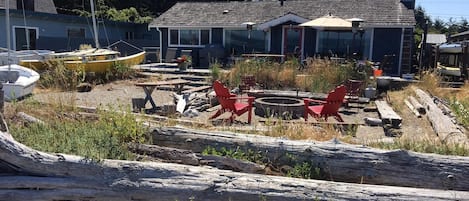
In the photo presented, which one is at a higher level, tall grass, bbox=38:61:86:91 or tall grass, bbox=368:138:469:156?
tall grass, bbox=368:138:469:156

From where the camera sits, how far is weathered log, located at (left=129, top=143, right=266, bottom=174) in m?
4.51

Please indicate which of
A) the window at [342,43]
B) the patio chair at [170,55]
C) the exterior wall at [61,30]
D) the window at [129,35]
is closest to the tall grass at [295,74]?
the window at [342,43]

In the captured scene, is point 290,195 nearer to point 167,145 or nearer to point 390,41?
point 167,145

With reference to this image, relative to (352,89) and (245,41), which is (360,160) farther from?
(245,41)

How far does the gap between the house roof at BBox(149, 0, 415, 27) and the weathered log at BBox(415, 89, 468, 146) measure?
919 cm

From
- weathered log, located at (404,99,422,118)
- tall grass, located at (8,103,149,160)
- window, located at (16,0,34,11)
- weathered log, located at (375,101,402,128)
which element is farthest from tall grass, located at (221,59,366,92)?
window, located at (16,0,34,11)

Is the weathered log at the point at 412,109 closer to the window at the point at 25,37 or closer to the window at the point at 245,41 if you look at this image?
the window at the point at 245,41

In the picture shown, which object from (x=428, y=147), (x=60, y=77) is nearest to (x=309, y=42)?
(x=60, y=77)

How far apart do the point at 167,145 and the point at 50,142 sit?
1.25 meters

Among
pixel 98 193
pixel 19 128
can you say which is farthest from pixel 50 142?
pixel 98 193

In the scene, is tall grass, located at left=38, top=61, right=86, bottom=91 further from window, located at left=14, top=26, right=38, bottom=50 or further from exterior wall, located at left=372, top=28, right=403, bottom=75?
exterior wall, located at left=372, top=28, right=403, bottom=75

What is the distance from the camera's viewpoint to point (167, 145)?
511 centimetres

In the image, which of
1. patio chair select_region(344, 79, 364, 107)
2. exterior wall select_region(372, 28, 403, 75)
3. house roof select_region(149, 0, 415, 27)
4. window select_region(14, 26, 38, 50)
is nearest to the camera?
patio chair select_region(344, 79, 364, 107)

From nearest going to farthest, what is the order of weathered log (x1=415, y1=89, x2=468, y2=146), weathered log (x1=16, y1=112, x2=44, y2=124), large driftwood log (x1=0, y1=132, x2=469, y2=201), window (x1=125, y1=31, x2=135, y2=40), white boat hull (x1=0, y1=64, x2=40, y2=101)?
large driftwood log (x1=0, y1=132, x2=469, y2=201), weathered log (x1=16, y1=112, x2=44, y2=124), weathered log (x1=415, y1=89, x2=468, y2=146), white boat hull (x1=0, y1=64, x2=40, y2=101), window (x1=125, y1=31, x2=135, y2=40)
